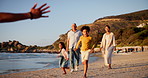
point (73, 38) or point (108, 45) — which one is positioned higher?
point (73, 38)

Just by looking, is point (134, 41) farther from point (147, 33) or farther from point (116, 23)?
point (116, 23)

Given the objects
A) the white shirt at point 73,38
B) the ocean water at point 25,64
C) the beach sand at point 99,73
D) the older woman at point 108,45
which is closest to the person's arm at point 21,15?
the beach sand at point 99,73

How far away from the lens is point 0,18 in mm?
1885

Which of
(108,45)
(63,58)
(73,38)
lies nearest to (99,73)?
(63,58)

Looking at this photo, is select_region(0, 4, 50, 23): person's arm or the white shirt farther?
the white shirt

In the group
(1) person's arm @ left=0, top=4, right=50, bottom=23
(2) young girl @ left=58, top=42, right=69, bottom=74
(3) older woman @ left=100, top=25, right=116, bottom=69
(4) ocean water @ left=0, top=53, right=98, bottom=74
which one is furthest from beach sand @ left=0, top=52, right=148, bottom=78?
(1) person's arm @ left=0, top=4, right=50, bottom=23

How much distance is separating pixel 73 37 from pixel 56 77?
241cm

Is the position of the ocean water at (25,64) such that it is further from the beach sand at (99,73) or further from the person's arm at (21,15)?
the person's arm at (21,15)

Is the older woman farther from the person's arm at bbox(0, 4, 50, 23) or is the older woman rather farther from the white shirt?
the person's arm at bbox(0, 4, 50, 23)

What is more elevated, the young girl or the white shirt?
the white shirt

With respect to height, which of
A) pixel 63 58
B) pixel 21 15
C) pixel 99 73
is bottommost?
pixel 99 73

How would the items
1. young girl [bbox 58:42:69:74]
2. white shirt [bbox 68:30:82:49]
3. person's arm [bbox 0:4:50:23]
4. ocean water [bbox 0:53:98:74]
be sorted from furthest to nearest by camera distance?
ocean water [bbox 0:53:98:74], white shirt [bbox 68:30:82:49], young girl [bbox 58:42:69:74], person's arm [bbox 0:4:50:23]

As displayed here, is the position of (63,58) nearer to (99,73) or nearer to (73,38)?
(73,38)

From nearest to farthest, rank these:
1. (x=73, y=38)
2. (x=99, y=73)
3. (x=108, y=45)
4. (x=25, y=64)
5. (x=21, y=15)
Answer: (x=21, y=15)
(x=99, y=73)
(x=73, y=38)
(x=108, y=45)
(x=25, y=64)
